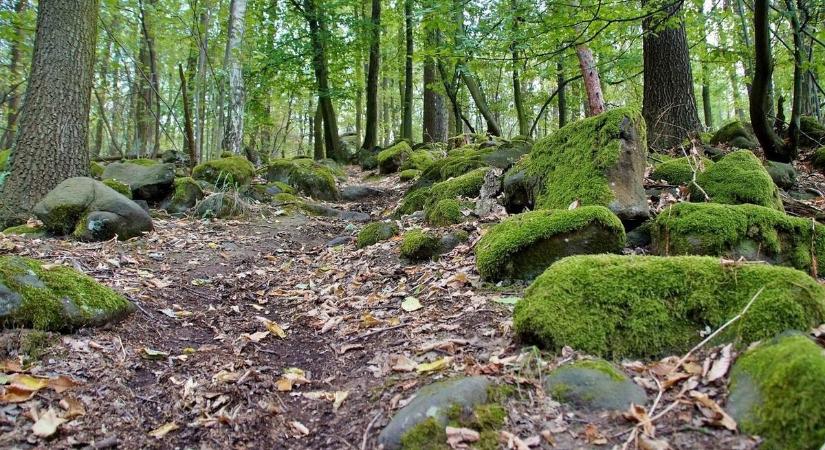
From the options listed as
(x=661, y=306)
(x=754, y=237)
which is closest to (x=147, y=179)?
(x=661, y=306)

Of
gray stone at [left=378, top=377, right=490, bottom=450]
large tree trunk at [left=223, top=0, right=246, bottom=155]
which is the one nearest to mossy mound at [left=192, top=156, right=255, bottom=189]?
large tree trunk at [left=223, top=0, right=246, bottom=155]

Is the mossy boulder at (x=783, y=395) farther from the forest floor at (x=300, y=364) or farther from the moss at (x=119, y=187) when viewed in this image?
the moss at (x=119, y=187)

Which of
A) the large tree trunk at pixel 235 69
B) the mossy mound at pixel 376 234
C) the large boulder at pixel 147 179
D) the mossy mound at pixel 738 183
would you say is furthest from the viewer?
the large tree trunk at pixel 235 69

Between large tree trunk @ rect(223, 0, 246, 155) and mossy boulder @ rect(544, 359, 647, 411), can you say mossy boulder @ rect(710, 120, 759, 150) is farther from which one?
large tree trunk @ rect(223, 0, 246, 155)

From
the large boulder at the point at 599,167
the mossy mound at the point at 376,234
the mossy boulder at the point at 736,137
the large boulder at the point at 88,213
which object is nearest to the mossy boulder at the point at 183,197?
the large boulder at the point at 88,213

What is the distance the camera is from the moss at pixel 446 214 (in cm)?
619

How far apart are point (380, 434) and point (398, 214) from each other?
5874 millimetres

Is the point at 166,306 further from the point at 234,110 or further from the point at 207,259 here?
the point at 234,110

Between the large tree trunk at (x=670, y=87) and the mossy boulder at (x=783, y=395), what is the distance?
22.4ft

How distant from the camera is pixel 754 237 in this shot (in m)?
4.04

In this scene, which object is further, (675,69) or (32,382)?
(675,69)

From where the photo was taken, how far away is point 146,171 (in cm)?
928

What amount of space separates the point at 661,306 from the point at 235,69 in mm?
11100

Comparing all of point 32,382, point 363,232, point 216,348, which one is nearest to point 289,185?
point 363,232
